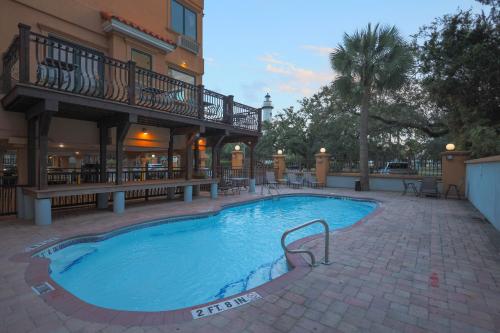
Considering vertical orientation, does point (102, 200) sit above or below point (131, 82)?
below

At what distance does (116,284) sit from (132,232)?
2.75 meters

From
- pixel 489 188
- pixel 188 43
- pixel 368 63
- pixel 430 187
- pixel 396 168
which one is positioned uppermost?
pixel 188 43

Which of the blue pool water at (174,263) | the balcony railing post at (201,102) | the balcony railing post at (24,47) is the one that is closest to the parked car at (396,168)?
the blue pool water at (174,263)

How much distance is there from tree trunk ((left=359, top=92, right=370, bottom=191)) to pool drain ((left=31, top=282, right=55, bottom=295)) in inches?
A: 586

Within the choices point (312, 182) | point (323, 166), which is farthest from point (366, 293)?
point (323, 166)

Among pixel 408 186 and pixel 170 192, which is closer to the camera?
pixel 170 192

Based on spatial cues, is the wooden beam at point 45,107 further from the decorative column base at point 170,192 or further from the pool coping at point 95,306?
the decorative column base at point 170,192

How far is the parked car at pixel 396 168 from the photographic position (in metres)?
16.0

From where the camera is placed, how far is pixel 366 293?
3318mm

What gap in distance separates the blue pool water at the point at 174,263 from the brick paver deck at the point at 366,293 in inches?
32.3

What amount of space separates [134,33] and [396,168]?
1686cm

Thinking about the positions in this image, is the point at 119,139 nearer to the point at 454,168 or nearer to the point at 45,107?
the point at 45,107

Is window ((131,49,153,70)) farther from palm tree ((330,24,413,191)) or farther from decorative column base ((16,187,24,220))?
palm tree ((330,24,413,191))

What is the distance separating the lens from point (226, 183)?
14312mm
